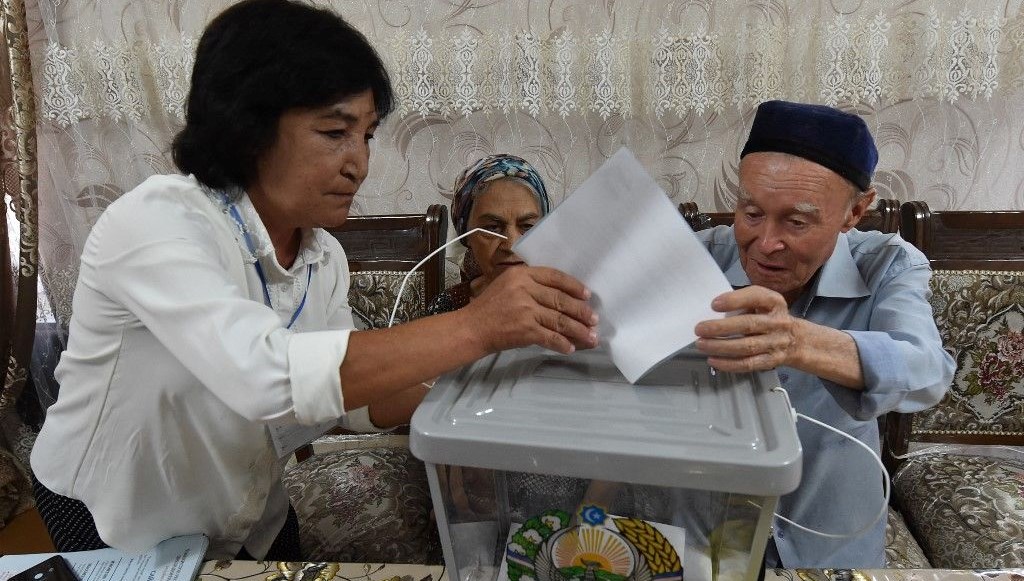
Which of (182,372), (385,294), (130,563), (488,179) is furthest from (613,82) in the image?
(130,563)

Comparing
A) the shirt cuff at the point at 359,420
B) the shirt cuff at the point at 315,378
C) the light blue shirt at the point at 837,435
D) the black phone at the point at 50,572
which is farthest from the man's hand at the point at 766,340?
the black phone at the point at 50,572

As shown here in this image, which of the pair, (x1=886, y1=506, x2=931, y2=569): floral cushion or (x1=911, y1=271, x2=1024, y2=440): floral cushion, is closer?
(x1=886, y1=506, x2=931, y2=569): floral cushion

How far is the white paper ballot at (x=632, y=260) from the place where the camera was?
0.55m

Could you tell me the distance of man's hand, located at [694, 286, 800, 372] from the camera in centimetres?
58

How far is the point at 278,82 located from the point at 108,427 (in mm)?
521

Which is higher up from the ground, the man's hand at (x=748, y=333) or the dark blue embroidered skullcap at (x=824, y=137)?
the dark blue embroidered skullcap at (x=824, y=137)

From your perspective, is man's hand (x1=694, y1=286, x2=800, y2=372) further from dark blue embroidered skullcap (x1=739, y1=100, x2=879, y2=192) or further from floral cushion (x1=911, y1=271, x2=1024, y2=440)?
floral cushion (x1=911, y1=271, x2=1024, y2=440)

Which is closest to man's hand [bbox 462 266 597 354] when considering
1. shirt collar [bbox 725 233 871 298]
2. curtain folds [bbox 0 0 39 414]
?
shirt collar [bbox 725 233 871 298]

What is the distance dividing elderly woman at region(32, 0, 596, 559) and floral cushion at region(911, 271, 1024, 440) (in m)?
1.20

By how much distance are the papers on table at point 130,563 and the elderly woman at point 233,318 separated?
0.15ft

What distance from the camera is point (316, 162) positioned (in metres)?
0.83

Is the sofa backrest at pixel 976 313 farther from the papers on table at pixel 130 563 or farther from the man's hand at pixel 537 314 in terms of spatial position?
the papers on table at pixel 130 563

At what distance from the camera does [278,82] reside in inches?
30.5

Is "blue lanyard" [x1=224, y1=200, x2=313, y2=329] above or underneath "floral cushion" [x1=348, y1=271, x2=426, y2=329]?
above
